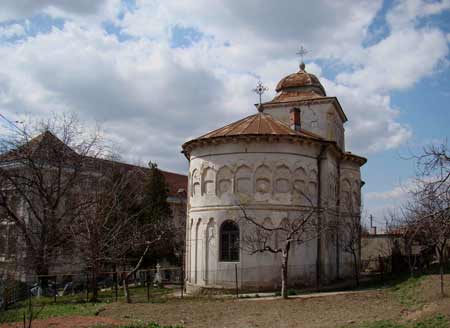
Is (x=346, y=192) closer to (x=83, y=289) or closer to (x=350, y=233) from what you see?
(x=350, y=233)

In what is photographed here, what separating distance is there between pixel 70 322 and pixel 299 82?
23417mm

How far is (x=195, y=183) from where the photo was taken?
84.4 ft

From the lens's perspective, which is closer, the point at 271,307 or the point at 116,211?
the point at 271,307

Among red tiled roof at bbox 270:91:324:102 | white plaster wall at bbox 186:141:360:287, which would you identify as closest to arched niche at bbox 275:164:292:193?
white plaster wall at bbox 186:141:360:287

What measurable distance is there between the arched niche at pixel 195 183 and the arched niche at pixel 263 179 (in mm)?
3226

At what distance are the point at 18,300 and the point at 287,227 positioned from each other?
13226 mm

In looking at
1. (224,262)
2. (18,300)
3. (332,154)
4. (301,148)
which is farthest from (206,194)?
(18,300)

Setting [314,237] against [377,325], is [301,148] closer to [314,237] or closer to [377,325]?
[314,237]

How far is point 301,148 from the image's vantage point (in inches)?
981

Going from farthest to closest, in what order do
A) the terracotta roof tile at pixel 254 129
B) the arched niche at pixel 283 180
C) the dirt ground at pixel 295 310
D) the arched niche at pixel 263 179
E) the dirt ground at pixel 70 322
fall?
the terracotta roof tile at pixel 254 129, the arched niche at pixel 283 180, the arched niche at pixel 263 179, the dirt ground at pixel 295 310, the dirt ground at pixel 70 322

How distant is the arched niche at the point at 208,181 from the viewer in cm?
2486

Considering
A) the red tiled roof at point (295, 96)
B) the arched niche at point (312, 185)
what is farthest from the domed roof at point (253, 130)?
the red tiled roof at point (295, 96)

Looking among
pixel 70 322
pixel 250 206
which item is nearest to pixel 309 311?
pixel 70 322

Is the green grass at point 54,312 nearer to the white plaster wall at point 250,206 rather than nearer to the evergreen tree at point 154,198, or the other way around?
the white plaster wall at point 250,206
